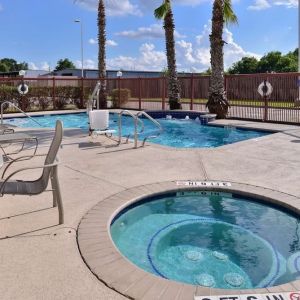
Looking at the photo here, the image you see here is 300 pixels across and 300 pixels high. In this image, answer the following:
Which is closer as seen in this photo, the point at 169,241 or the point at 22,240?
the point at 22,240

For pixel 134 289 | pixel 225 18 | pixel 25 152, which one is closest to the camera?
pixel 134 289

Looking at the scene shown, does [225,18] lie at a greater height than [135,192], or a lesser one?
greater

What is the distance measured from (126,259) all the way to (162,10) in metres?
16.8

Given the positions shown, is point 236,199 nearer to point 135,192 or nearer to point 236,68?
point 135,192

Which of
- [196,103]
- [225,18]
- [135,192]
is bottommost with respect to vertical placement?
[135,192]

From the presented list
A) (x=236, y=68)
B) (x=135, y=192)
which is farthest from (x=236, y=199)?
(x=236, y=68)

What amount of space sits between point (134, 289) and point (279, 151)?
6.22m

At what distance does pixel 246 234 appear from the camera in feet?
14.8

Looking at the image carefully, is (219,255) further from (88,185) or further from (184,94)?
(184,94)

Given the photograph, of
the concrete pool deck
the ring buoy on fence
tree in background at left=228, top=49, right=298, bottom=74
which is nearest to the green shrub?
the ring buoy on fence

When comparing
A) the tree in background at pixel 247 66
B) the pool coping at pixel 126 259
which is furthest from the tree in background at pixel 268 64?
the pool coping at pixel 126 259

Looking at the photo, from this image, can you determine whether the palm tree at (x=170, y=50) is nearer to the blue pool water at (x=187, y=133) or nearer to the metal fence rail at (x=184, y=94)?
the metal fence rail at (x=184, y=94)

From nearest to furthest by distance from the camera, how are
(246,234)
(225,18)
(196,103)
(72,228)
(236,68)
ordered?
(72,228)
(246,234)
(225,18)
(196,103)
(236,68)

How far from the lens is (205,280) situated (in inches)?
138
